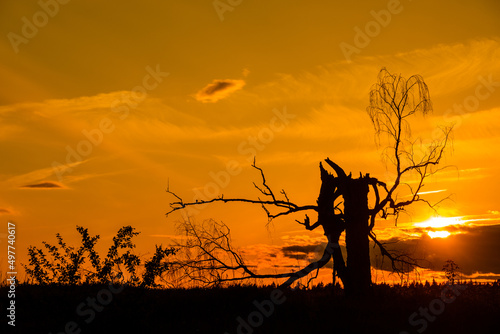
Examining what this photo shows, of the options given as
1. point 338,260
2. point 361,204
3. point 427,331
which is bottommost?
point 427,331

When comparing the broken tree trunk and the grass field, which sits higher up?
the broken tree trunk

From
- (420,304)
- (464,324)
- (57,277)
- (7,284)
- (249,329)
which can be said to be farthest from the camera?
(57,277)

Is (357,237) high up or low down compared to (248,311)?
up

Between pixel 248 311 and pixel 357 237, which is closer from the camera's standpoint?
pixel 248 311

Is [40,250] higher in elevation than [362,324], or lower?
higher

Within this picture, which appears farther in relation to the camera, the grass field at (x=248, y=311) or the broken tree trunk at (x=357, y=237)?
the broken tree trunk at (x=357, y=237)

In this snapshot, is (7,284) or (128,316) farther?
(7,284)

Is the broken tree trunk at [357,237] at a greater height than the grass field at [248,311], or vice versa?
the broken tree trunk at [357,237]

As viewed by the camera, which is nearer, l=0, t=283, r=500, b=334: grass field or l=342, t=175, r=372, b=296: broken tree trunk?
l=0, t=283, r=500, b=334: grass field

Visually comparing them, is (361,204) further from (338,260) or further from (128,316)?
(128,316)

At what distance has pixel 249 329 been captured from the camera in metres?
13.5

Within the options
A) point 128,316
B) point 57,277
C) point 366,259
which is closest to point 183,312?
point 128,316

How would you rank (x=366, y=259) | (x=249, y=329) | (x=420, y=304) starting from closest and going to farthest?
(x=249, y=329), (x=420, y=304), (x=366, y=259)

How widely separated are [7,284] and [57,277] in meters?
5.98
